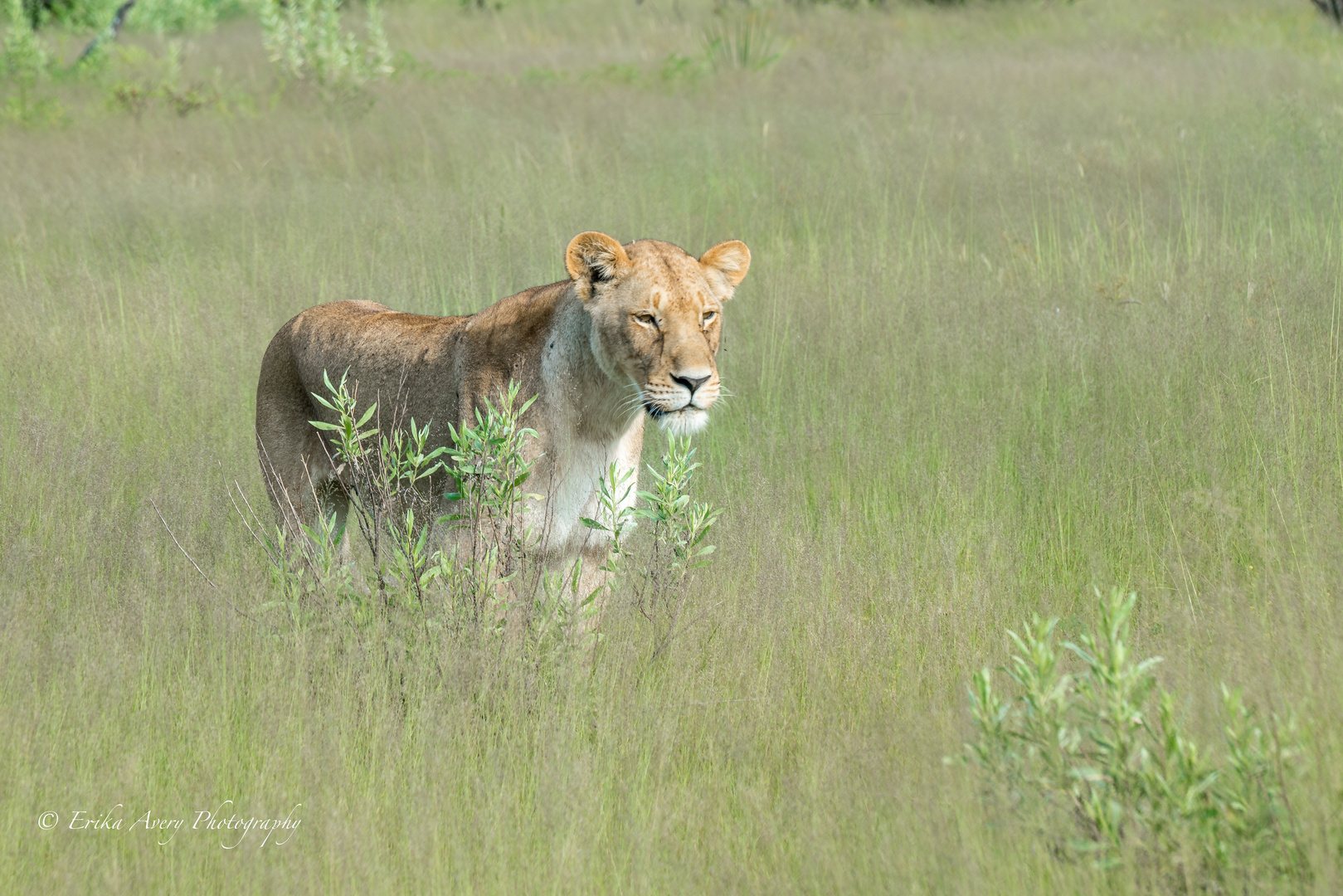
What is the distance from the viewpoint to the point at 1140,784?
88.8 inches

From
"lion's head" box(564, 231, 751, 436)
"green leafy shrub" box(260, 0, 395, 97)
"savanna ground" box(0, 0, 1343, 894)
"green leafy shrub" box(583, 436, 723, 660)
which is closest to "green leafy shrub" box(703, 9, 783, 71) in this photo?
"savanna ground" box(0, 0, 1343, 894)

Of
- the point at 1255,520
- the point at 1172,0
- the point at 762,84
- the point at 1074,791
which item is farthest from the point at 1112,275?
the point at 1172,0

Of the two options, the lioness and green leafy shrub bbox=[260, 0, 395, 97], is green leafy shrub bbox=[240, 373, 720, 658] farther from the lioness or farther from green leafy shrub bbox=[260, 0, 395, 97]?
green leafy shrub bbox=[260, 0, 395, 97]

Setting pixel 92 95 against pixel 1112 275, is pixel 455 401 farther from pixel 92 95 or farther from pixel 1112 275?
pixel 92 95

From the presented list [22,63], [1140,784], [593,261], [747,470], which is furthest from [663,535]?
[22,63]

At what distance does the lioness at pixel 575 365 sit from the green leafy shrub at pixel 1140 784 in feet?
4.87

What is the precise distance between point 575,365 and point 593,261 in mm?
335

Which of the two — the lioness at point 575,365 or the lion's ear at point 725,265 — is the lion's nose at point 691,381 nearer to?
the lioness at point 575,365

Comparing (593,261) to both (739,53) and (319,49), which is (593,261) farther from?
(739,53)

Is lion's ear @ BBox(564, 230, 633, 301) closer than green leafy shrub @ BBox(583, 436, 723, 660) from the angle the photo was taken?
No

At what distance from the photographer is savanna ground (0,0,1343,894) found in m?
2.71

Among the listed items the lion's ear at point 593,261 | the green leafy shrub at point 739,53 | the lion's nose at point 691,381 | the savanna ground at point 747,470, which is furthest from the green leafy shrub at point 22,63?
the lion's nose at point 691,381

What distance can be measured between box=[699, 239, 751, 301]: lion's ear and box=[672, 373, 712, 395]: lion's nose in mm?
435

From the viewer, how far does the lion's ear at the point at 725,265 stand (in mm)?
3889
